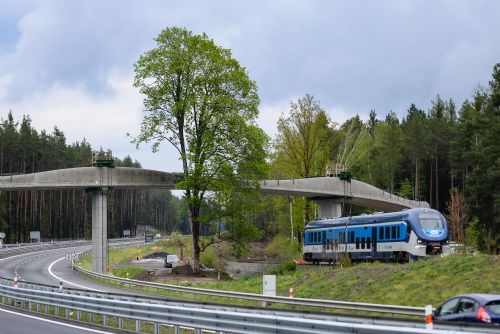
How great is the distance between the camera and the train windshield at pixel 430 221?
38.1 m

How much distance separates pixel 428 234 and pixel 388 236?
2629mm

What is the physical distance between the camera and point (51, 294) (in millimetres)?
23750

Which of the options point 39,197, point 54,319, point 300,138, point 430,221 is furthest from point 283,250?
point 39,197

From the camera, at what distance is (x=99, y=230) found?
164 feet

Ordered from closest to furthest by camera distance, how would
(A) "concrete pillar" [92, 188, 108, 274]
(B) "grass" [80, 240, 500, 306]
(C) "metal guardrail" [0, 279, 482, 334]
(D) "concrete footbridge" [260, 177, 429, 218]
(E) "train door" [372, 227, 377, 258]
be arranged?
(C) "metal guardrail" [0, 279, 482, 334], (B) "grass" [80, 240, 500, 306], (E) "train door" [372, 227, 377, 258], (A) "concrete pillar" [92, 188, 108, 274], (D) "concrete footbridge" [260, 177, 429, 218]

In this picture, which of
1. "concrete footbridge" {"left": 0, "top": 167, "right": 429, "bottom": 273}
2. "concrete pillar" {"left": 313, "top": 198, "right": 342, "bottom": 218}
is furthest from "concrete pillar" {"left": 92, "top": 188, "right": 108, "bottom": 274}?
"concrete pillar" {"left": 313, "top": 198, "right": 342, "bottom": 218}

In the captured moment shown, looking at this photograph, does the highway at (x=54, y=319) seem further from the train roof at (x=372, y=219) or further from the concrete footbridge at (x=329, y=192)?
the concrete footbridge at (x=329, y=192)

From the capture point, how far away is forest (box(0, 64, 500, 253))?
196 feet

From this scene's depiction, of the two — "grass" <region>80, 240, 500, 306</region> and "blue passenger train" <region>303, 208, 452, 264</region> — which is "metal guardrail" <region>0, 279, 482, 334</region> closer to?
"grass" <region>80, 240, 500, 306</region>

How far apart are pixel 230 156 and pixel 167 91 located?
6.48 m

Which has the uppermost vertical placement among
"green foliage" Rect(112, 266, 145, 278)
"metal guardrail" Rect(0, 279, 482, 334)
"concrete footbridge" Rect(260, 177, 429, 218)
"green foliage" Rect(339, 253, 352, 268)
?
"concrete footbridge" Rect(260, 177, 429, 218)

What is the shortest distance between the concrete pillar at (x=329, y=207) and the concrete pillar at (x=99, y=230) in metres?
21.3

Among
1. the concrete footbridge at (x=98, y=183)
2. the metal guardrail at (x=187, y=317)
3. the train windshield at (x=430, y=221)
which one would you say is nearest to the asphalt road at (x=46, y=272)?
the concrete footbridge at (x=98, y=183)

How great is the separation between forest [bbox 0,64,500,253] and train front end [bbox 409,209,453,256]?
1.75 metres
